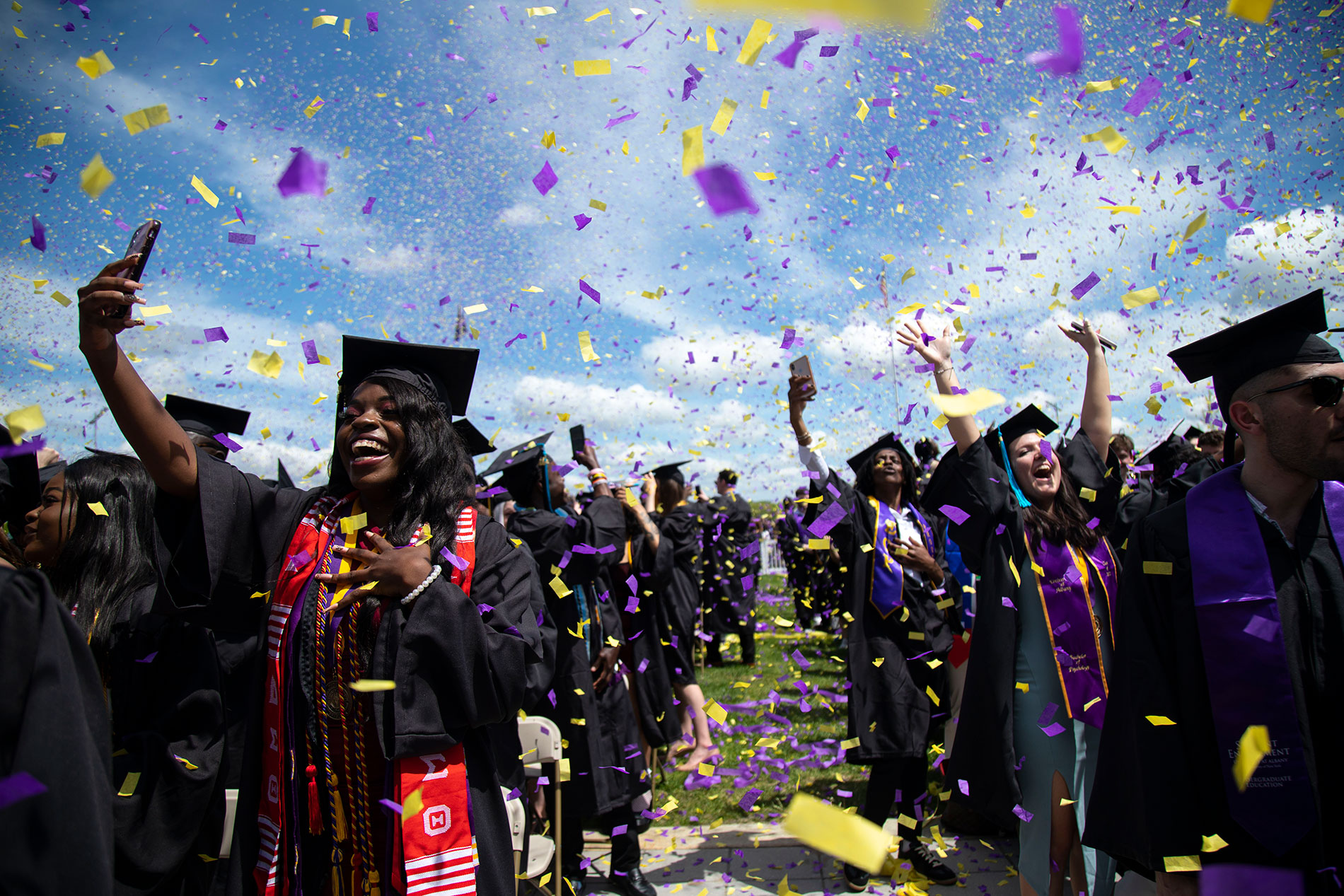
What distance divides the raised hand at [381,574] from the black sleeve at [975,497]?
2.38 m

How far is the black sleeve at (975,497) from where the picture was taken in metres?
3.29

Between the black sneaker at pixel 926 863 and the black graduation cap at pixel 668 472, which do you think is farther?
the black graduation cap at pixel 668 472

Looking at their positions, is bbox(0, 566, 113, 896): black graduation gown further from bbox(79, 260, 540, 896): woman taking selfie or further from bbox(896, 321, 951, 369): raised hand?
bbox(896, 321, 951, 369): raised hand

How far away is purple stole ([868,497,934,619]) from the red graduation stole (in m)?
3.19

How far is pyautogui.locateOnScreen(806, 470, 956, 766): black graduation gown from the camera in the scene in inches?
173

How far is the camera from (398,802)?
1.90 meters

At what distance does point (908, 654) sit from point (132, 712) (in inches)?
157

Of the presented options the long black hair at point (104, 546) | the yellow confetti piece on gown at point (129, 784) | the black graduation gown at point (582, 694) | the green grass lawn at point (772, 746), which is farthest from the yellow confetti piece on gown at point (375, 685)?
the green grass lawn at point (772, 746)

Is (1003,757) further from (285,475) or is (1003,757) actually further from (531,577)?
(285,475)

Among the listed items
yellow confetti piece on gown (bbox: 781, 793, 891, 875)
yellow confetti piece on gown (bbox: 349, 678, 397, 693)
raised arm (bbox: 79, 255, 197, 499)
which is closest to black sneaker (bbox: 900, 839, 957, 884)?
yellow confetti piece on gown (bbox: 781, 793, 891, 875)

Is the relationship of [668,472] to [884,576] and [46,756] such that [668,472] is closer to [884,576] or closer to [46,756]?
[884,576]

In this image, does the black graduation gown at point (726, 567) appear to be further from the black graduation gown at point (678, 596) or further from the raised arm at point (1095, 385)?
the raised arm at point (1095, 385)

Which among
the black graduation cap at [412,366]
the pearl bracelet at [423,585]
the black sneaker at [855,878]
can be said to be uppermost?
the black graduation cap at [412,366]

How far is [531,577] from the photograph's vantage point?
7.89 ft
